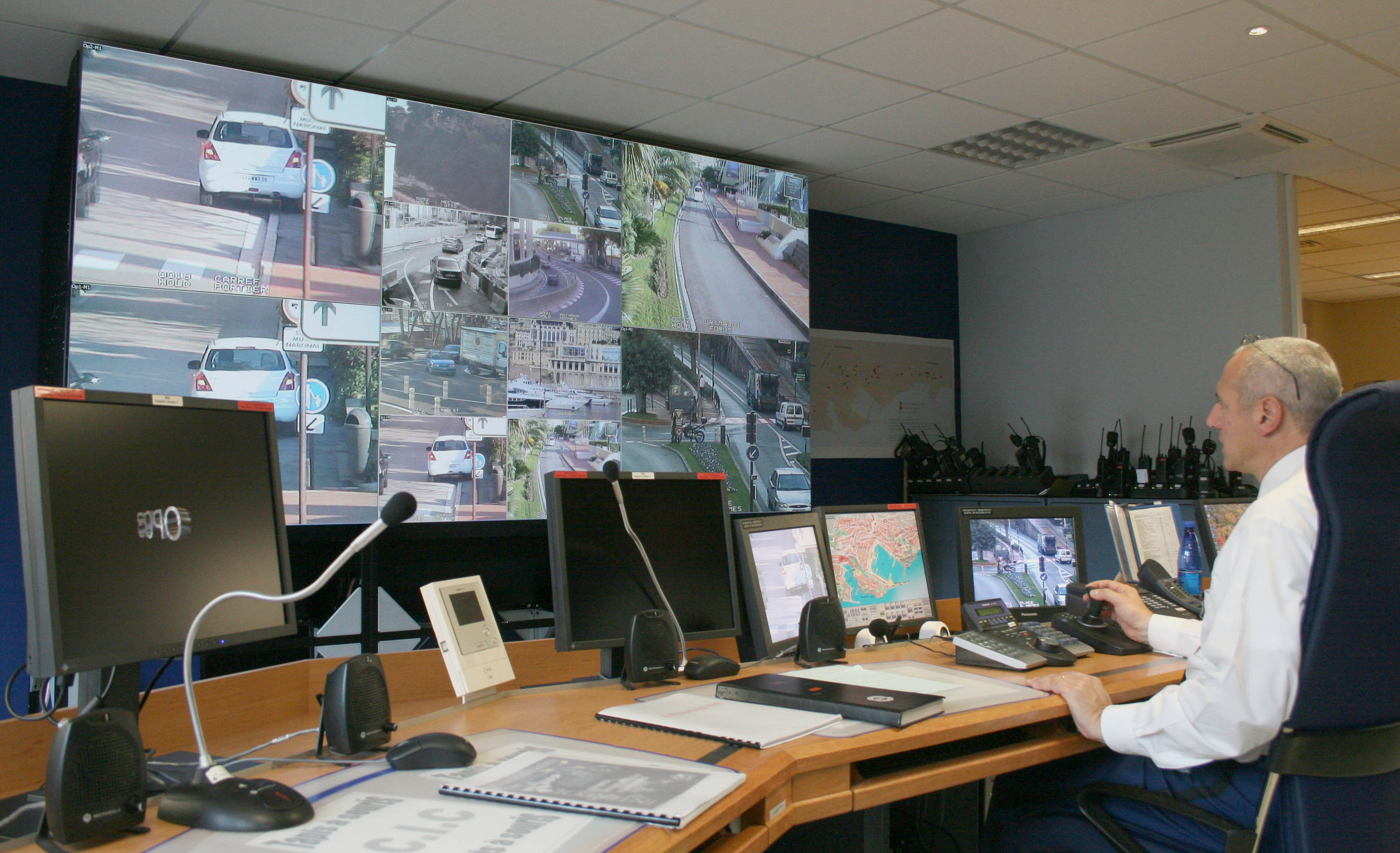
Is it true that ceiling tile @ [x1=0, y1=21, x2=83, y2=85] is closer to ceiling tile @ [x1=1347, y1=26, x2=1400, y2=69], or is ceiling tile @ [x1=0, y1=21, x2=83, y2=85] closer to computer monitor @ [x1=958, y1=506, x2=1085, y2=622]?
computer monitor @ [x1=958, y1=506, x2=1085, y2=622]

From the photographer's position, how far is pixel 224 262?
11.8 feet

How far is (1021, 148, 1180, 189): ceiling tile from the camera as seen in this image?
5.10 metres

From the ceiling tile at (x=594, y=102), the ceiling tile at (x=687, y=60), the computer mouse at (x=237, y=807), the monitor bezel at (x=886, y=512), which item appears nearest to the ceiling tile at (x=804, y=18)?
the ceiling tile at (x=687, y=60)

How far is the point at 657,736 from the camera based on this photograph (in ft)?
5.19

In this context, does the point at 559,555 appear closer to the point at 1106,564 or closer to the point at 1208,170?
the point at 1106,564

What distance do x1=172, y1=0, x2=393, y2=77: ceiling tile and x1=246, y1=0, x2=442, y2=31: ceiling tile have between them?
Answer: 0.05m

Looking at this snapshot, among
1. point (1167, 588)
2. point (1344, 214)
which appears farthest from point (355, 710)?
point (1344, 214)

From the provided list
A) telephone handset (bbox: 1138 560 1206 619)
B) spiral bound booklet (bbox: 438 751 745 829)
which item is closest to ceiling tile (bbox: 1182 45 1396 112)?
telephone handset (bbox: 1138 560 1206 619)

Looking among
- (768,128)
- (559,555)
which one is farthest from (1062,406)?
(559,555)

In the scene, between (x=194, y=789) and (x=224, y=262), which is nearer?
(x=194, y=789)

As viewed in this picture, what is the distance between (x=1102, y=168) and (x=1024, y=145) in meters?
0.61

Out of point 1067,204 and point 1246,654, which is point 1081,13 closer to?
point 1246,654

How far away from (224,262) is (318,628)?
1.42 meters

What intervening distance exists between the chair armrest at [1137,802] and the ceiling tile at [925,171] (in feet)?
12.6
